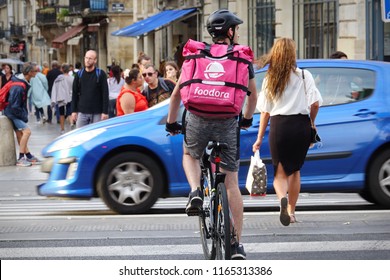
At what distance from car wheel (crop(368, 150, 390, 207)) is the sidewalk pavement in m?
6.46

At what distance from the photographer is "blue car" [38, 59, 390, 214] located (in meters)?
11.7

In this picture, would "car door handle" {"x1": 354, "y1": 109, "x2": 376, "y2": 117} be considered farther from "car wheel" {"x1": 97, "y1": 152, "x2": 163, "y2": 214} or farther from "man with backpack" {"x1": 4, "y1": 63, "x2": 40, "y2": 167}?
"man with backpack" {"x1": 4, "y1": 63, "x2": 40, "y2": 167}

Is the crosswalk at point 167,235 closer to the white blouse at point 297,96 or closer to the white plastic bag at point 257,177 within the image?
the white plastic bag at point 257,177

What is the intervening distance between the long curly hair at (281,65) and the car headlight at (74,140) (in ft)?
7.30

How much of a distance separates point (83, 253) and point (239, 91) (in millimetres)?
2123

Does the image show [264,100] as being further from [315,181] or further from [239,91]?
[239,91]

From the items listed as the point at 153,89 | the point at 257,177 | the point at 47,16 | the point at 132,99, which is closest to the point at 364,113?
the point at 257,177

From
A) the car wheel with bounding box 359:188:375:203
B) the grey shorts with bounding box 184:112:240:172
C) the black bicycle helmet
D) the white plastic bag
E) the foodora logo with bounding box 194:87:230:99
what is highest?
the black bicycle helmet

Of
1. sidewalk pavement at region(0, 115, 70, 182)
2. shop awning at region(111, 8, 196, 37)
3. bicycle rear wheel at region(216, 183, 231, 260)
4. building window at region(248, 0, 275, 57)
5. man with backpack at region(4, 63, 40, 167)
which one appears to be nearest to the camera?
bicycle rear wheel at region(216, 183, 231, 260)

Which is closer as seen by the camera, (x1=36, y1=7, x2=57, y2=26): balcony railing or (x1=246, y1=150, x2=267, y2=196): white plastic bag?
(x1=246, y1=150, x2=267, y2=196): white plastic bag

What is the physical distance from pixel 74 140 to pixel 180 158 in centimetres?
115

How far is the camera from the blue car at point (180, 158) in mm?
11656

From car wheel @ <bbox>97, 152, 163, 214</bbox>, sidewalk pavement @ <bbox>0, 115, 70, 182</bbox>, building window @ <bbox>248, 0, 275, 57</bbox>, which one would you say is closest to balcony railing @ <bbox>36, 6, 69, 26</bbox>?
sidewalk pavement @ <bbox>0, 115, 70, 182</bbox>

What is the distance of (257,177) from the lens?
10.9 metres
